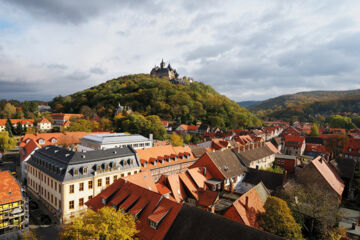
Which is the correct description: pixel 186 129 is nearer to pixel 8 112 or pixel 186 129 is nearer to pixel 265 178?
pixel 265 178

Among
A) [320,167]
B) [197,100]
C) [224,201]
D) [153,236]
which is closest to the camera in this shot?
[153,236]

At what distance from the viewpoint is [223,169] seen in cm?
3822

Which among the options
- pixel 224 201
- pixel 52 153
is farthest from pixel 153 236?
pixel 52 153

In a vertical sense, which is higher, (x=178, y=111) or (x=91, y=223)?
(x=178, y=111)

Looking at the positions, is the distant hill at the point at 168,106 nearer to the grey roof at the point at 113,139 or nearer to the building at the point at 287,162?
the grey roof at the point at 113,139

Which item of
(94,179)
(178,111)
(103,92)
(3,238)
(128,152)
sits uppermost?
(103,92)

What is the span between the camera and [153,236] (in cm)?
1928

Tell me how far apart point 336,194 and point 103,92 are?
131913mm

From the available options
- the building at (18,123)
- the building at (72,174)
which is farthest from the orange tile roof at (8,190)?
the building at (18,123)

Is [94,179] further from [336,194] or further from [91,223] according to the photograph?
[336,194]

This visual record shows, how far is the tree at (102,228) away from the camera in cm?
1646

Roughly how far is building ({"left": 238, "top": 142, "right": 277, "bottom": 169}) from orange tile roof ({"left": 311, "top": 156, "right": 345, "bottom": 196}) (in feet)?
44.0

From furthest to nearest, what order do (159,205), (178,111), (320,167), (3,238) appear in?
1. (178,111)
2. (320,167)
3. (3,238)
4. (159,205)

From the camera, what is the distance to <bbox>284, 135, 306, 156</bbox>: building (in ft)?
240
